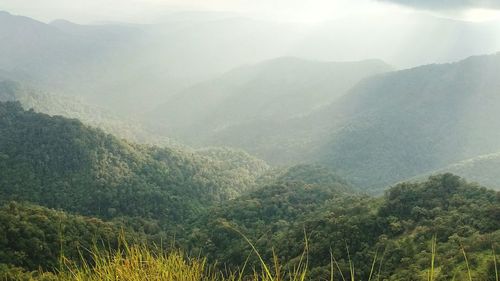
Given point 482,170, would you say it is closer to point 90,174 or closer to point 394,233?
point 394,233

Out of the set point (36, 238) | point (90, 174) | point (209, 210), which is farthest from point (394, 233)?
point (90, 174)

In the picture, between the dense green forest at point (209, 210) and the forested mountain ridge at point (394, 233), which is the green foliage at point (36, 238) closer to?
the dense green forest at point (209, 210)

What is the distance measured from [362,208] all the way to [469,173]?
101544 millimetres

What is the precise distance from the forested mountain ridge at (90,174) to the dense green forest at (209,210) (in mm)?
248

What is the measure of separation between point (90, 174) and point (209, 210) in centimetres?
2539

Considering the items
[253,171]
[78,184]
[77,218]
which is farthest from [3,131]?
[253,171]

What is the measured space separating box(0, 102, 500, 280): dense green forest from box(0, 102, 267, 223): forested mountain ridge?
9.8 inches

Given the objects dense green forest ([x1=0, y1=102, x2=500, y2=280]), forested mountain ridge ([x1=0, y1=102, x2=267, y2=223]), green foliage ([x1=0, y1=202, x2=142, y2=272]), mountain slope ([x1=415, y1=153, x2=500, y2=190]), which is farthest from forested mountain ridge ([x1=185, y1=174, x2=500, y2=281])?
mountain slope ([x1=415, y1=153, x2=500, y2=190])

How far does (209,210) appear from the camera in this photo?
9231 centimetres

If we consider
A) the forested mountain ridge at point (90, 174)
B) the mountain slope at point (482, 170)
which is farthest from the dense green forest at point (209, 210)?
the mountain slope at point (482, 170)

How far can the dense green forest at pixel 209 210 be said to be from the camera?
47.0 m

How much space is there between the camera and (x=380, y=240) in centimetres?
5184

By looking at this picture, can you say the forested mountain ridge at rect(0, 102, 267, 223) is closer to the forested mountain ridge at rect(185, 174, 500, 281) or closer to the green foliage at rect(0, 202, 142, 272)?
the forested mountain ridge at rect(185, 174, 500, 281)

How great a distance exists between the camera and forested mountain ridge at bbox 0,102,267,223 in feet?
297
